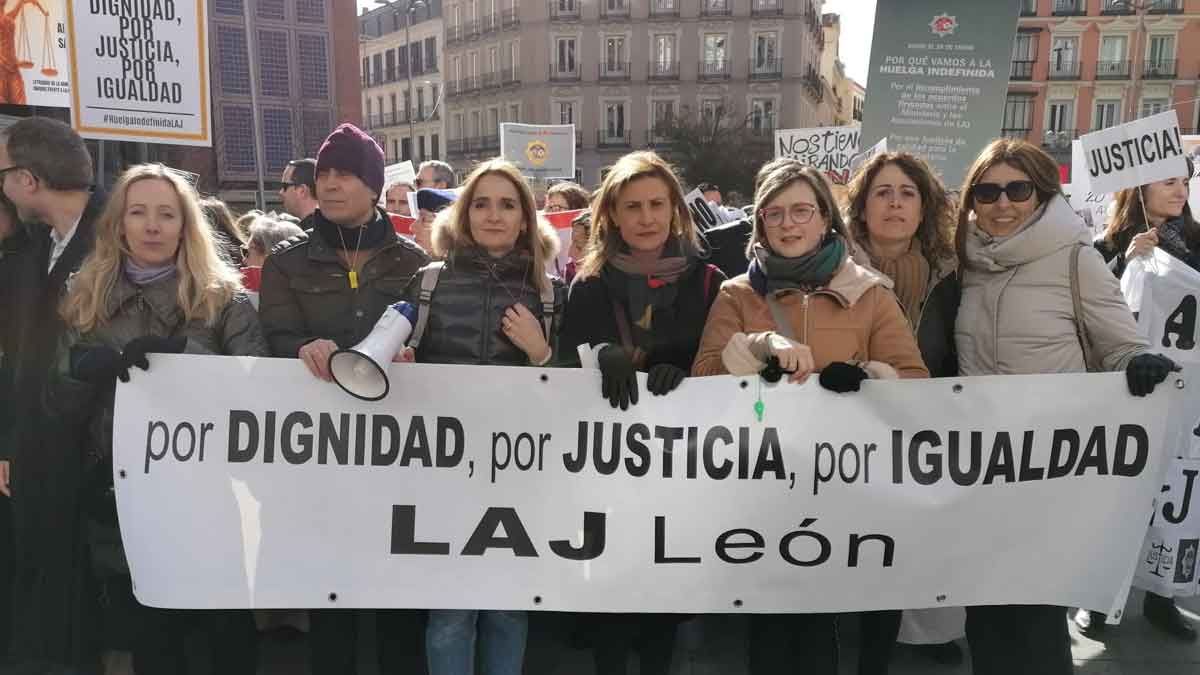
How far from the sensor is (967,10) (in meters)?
5.33

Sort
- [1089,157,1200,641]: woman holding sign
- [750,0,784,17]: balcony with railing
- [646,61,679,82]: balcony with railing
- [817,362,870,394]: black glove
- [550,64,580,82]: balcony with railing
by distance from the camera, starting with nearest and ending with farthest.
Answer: [817,362,870,394]: black glove, [1089,157,1200,641]: woman holding sign, [750,0,784,17]: balcony with railing, [646,61,679,82]: balcony with railing, [550,64,580,82]: balcony with railing

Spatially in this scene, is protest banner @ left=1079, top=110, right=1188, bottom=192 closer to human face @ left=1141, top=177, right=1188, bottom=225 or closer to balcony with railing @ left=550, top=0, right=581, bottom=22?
human face @ left=1141, top=177, right=1188, bottom=225

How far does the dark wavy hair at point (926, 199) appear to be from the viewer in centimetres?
317

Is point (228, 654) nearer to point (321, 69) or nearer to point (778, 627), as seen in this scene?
point (778, 627)

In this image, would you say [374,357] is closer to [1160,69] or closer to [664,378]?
[664,378]

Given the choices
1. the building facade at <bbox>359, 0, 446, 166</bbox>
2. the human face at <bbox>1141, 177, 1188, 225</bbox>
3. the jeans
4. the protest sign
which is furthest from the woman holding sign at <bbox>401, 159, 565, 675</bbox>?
the building facade at <bbox>359, 0, 446, 166</bbox>

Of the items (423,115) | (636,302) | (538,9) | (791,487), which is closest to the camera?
(791,487)

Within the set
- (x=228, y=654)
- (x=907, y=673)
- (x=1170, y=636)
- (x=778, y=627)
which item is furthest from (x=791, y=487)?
(x=1170, y=636)

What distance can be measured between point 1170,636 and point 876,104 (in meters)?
3.35

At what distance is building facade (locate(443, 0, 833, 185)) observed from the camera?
165ft

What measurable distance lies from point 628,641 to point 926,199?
1.87m

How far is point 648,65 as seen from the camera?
168 ft

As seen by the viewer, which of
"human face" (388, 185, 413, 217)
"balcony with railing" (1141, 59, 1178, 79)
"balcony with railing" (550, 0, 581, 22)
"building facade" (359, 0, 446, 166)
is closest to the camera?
"human face" (388, 185, 413, 217)

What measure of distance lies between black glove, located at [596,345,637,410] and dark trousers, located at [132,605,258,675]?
1426 mm
